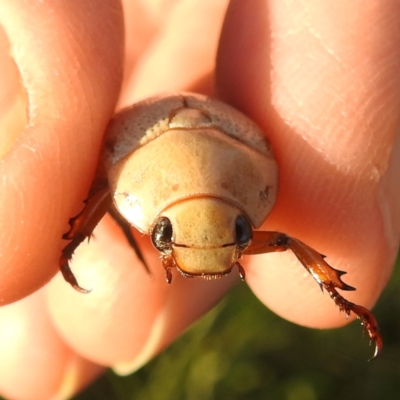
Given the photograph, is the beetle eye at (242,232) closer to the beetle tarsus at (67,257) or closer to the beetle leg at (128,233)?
the beetle tarsus at (67,257)

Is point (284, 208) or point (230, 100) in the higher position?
point (230, 100)

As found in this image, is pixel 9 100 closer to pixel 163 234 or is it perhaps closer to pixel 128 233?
pixel 163 234

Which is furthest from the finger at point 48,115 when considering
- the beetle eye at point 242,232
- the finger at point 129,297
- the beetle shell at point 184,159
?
the finger at point 129,297

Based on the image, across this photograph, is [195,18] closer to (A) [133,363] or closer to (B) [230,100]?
(B) [230,100]

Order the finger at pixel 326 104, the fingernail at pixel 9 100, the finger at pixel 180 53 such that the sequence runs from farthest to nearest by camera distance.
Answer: the finger at pixel 180 53
the finger at pixel 326 104
the fingernail at pixel 9 100

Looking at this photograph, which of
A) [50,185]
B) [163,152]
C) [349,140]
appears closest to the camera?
[50,185]

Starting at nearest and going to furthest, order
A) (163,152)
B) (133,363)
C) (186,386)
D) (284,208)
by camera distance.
Result: (163,152), (284,208), (133,363), (186,386)

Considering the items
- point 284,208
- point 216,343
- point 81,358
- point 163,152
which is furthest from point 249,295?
point 163,152

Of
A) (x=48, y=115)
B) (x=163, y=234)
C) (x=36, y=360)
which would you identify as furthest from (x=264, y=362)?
(x=48, y=115)
